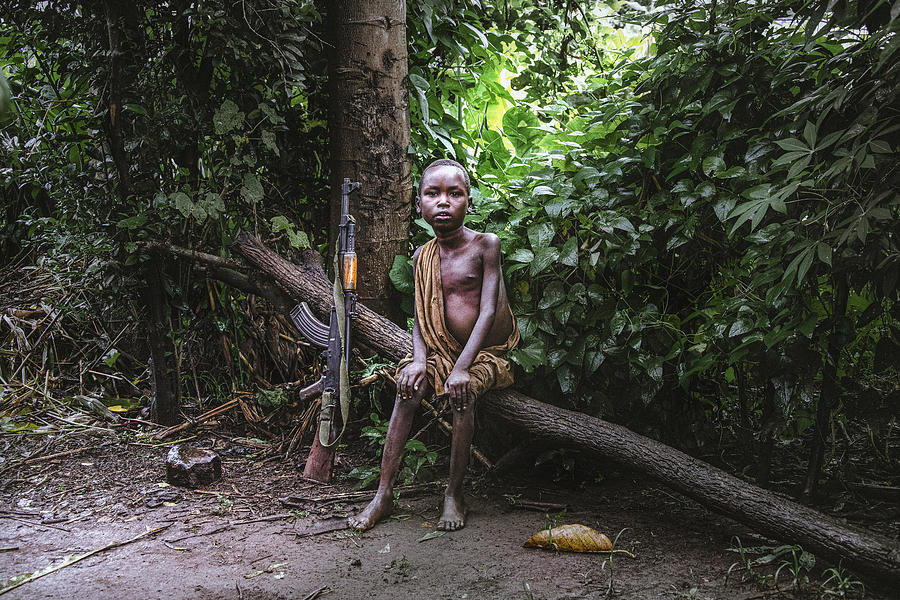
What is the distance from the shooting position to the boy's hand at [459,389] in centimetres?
280

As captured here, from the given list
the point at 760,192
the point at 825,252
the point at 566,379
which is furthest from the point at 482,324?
the point at 825,252

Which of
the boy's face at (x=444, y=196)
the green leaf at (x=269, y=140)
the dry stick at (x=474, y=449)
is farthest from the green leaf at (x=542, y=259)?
the green leaf at (x=269, y=140)

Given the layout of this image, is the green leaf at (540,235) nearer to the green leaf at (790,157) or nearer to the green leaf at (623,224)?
the green leaf at (623,224)

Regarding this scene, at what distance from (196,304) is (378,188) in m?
1.64

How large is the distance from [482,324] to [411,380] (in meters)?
0.41

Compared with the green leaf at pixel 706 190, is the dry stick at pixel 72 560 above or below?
below

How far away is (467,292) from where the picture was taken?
2988mm

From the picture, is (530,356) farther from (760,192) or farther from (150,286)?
(150,286)

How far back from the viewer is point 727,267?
3.09 metres

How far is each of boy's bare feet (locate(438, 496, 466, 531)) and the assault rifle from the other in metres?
0.66

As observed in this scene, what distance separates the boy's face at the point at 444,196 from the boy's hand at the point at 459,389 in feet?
2.24

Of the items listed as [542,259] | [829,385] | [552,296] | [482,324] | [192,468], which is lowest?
[192,468]

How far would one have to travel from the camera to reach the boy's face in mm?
2910

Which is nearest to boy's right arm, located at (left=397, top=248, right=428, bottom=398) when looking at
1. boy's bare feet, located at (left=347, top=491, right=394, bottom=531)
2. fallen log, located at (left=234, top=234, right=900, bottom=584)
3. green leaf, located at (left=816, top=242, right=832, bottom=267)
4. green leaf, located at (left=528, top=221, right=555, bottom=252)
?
fallen log, located at (left=234, top=234, right=900, bottom=584)
